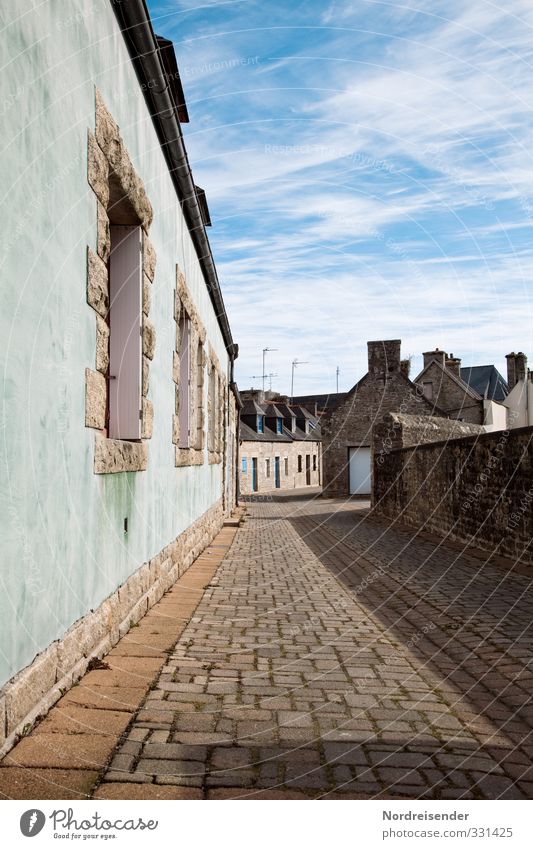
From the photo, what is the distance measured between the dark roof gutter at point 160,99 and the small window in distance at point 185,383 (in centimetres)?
138

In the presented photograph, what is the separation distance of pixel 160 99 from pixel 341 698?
5.50 meters

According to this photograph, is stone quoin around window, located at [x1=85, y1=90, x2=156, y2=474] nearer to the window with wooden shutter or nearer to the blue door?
the window with wooden shutter

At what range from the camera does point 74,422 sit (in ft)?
13.4

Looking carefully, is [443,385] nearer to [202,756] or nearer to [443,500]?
[443,500]

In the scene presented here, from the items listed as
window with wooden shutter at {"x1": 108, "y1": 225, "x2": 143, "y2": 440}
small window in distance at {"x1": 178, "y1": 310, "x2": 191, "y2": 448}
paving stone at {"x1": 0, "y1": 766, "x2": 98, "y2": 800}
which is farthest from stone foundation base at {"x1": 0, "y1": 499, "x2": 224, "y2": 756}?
small window in distance at {"x1": 178, "y1": 310, "x2": 191, "y2": 448}

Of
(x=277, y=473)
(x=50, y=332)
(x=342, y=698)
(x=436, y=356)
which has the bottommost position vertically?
(x=277, y=473)

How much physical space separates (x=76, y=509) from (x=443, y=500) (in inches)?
450

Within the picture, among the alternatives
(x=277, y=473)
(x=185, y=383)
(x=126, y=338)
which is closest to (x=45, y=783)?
(x=126, y=338)

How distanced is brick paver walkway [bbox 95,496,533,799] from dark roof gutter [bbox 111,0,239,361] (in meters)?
4.63

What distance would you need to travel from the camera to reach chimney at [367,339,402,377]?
35.7 m

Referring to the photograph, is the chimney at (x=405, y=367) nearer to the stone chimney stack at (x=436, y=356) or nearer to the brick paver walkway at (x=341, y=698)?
the stone chimney stack at (x=436, y=356)

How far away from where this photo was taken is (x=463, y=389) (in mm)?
39375

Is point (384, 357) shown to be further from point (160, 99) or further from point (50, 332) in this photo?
point (50, 332)

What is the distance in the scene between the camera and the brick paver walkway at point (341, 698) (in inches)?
118
